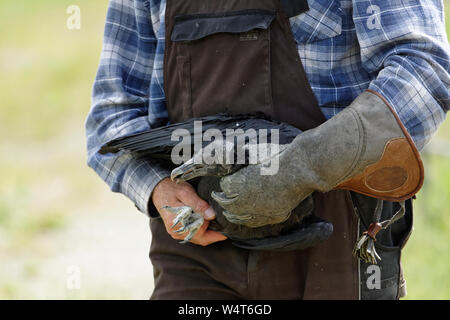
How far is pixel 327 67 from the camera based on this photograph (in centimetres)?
187

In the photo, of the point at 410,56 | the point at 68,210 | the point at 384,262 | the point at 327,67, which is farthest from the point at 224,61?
the point at 68,210

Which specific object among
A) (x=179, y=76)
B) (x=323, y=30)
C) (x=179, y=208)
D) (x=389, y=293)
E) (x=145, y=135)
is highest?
(x=323, y=30)

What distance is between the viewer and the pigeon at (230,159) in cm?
Result: 173

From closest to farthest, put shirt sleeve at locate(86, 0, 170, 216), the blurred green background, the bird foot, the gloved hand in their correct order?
the gloved hand
the bird foot
shirt sleeve at locate(86, 0, 170, 216)
the blurred green background

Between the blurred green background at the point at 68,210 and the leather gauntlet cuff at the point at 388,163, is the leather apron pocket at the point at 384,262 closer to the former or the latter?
the leather gauntlet cuff at the point at 388,163

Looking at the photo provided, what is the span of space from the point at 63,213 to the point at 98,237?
0.69 meters

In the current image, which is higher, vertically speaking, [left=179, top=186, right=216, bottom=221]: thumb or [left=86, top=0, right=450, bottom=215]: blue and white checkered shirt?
[left=86, top=0, right=450, bottom=215]: blue and white checkered shirt

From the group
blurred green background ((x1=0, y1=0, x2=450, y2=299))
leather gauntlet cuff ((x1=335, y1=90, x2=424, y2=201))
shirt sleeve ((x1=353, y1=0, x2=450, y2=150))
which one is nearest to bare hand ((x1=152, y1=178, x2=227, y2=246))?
leather gauntlet cuff ((x1=335, y1=90, x2=424, y2=201))

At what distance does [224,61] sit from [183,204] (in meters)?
0.46

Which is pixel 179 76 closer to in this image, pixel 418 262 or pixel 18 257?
pixel 418 262

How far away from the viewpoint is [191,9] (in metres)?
1.97

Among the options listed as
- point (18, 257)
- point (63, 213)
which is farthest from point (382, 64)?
point (63, 213)

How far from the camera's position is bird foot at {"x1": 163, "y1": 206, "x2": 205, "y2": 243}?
1861 mm

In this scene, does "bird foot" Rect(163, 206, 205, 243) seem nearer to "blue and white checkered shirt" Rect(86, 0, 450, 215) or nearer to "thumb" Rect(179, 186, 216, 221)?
"thumb" Rect(179, 186, 216, 221)
